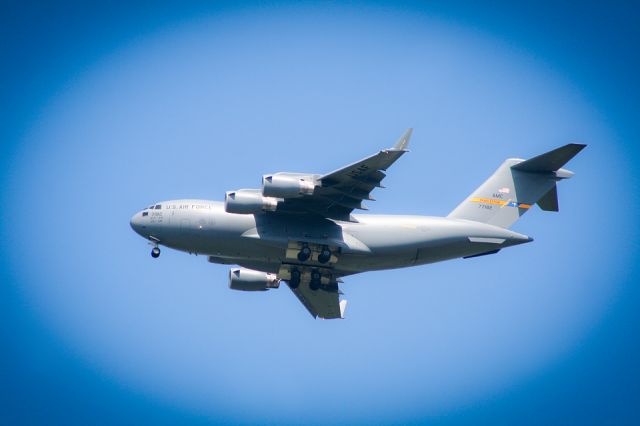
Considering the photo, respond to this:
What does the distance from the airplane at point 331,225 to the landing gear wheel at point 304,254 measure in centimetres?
2

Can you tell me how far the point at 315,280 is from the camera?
1800 centimetres

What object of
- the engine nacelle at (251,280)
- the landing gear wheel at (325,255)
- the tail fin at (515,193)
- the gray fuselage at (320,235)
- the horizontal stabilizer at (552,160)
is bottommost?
the engine nacelle at (251,280)

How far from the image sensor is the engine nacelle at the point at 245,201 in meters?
16.0

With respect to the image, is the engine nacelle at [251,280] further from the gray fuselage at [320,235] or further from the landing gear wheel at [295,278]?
the gray fuselage at [320,235]

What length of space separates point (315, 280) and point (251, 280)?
207cm

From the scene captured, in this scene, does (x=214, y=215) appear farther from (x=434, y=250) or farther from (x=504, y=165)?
(x=504, y=165)

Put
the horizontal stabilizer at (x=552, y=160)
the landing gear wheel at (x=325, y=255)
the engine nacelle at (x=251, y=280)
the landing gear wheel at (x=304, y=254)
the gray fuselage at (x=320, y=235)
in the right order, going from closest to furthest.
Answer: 1. the gray fuselage at (x=320, y=235)
2. the landing gear wheel at (x=304, y=254)
3. the landing gear wheel at (x=325, y=255)
4. the horizontal stabilizer at (x=552, y=160)
5. the engine nacelle at (x=251, y=280)

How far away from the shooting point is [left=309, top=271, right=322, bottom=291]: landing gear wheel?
59.0 ft

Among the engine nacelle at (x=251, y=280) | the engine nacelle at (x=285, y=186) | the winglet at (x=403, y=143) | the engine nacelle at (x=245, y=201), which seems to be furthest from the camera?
the engine nacelle at (x=251, y=280)

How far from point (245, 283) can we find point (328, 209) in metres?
3.69

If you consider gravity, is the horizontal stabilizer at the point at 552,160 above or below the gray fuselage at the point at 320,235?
above

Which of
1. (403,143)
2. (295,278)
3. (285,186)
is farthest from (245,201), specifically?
(403,143)

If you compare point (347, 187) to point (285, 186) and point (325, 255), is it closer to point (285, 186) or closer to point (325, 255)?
point (285, 186)

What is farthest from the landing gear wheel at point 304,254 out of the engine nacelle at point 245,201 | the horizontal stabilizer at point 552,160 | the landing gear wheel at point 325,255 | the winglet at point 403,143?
the horizontal stabilizer at point 552,160
